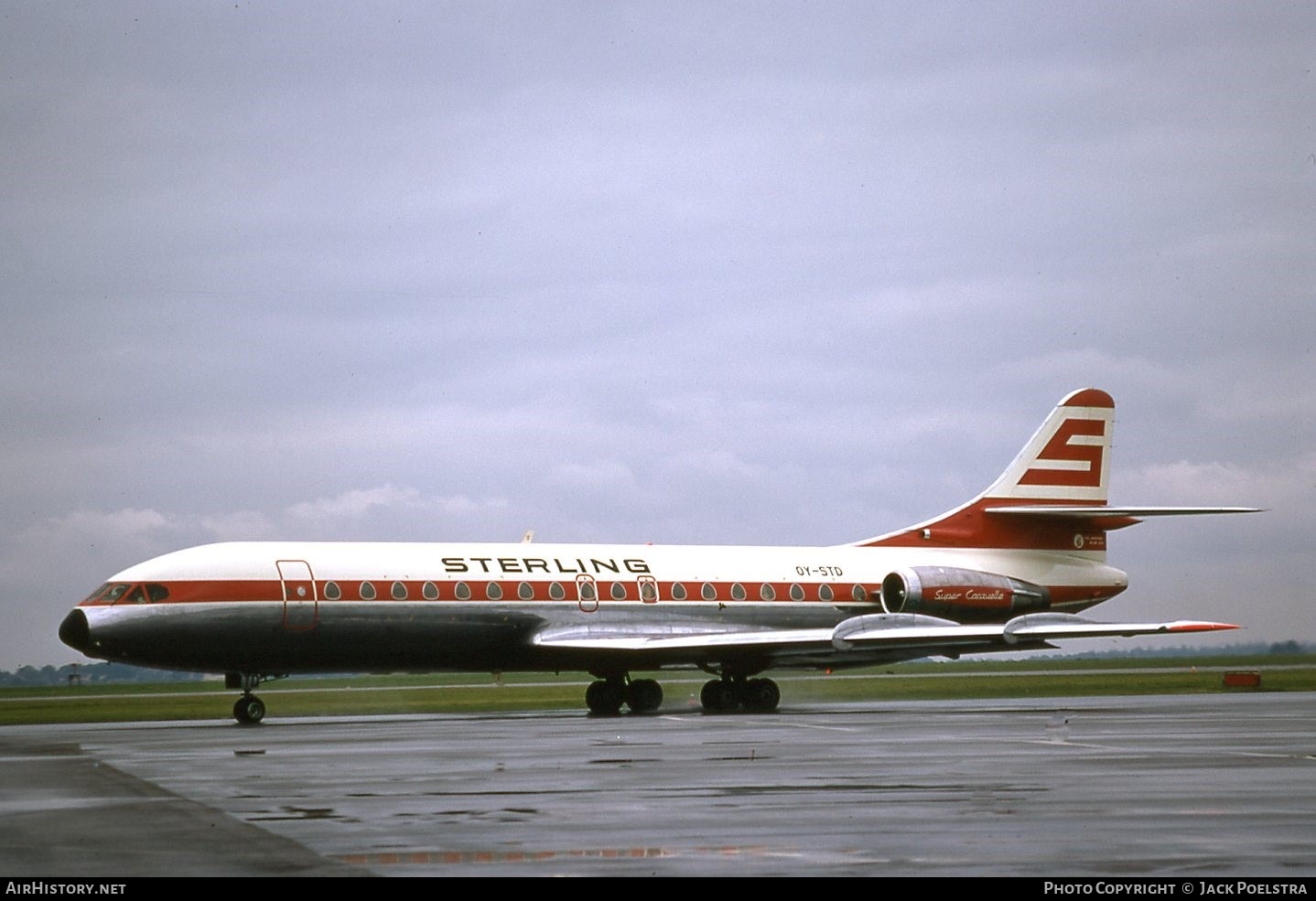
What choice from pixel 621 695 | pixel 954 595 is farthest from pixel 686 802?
pixel 954 595

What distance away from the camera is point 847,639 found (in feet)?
120

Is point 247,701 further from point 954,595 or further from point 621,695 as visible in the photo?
point 954,595

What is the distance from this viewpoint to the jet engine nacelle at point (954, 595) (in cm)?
4122

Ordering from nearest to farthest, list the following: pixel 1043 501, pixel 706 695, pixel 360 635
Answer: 1. pixel 360 635
2. pixel 706 695
3. pixel 1043 501

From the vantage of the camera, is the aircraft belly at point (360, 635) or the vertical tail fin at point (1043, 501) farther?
the vertical tail fin at point (1043, 501)

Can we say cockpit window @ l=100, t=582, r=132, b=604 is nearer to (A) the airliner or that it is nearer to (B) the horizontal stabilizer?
(A) the airliner

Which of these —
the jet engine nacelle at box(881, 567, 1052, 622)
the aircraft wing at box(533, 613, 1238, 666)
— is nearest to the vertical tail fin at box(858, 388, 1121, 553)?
the jet engine nacelle at box(881, 567, 1052, 622)

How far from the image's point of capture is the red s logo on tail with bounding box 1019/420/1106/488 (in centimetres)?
4512

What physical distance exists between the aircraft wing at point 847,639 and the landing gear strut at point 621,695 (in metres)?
1.38

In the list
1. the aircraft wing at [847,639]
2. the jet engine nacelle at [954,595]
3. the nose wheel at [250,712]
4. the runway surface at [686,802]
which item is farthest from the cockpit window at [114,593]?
the jet engine nacelle at [954,595]

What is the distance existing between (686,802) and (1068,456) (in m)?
32.0

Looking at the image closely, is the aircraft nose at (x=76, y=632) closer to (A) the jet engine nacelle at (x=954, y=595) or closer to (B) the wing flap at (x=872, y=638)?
(B) the wing flap at (x=872, y=638)

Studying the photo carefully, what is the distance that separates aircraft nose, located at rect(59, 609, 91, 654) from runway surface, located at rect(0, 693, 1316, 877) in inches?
211

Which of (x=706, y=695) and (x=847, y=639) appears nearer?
(x=847, y=639)
